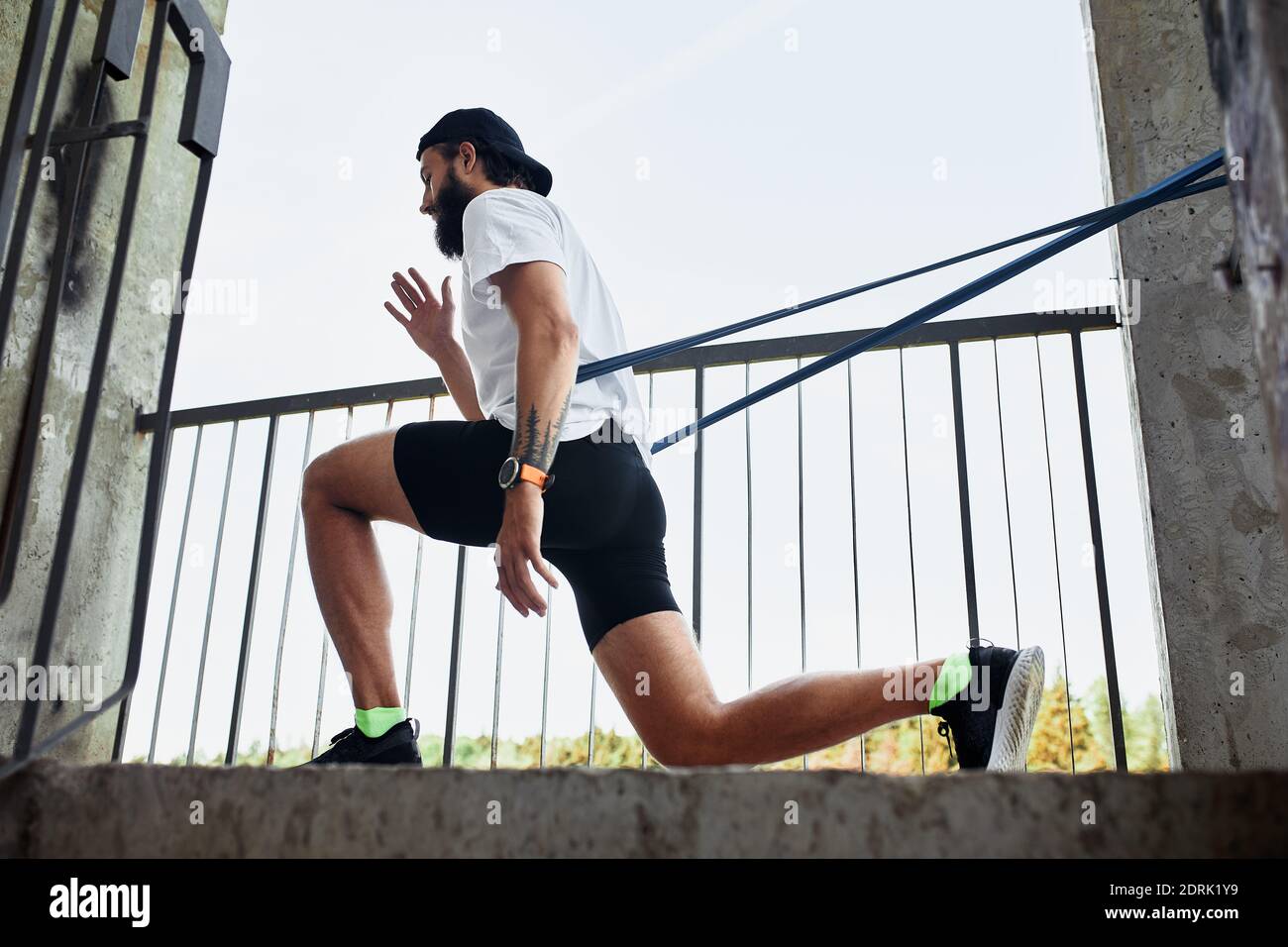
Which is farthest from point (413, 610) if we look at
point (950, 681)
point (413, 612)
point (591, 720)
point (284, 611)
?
point (950, 681)

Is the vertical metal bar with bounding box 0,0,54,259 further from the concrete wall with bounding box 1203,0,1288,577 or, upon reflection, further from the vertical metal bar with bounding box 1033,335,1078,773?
the vertical metal bar with bounding box 1033,335,1078,773

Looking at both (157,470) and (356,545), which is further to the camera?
(356,545)

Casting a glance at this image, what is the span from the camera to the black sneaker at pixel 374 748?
1.85m

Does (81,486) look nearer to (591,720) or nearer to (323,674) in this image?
(591,720)

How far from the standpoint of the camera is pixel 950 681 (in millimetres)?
1853

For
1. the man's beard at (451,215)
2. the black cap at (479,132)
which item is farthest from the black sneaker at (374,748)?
the black cap at (479,132)

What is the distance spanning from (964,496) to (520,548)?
4.53ft

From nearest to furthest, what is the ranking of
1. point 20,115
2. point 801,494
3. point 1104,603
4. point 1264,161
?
1. point 1264,161
2. point 20,115
3. point 1104,603
4. point 801,494

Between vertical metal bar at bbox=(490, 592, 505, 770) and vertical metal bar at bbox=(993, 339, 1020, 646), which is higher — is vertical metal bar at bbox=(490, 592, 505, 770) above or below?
below

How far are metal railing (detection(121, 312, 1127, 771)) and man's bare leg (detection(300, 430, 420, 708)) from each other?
71 cm

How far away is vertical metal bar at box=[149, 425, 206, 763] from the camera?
10.8ft

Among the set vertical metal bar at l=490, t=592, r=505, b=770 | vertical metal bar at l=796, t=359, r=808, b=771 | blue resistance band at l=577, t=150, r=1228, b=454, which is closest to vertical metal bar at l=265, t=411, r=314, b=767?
vertical metal bar at l=490, t=592, r=505, b=770

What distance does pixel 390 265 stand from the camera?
268cm

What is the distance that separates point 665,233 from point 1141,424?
18.5 m
